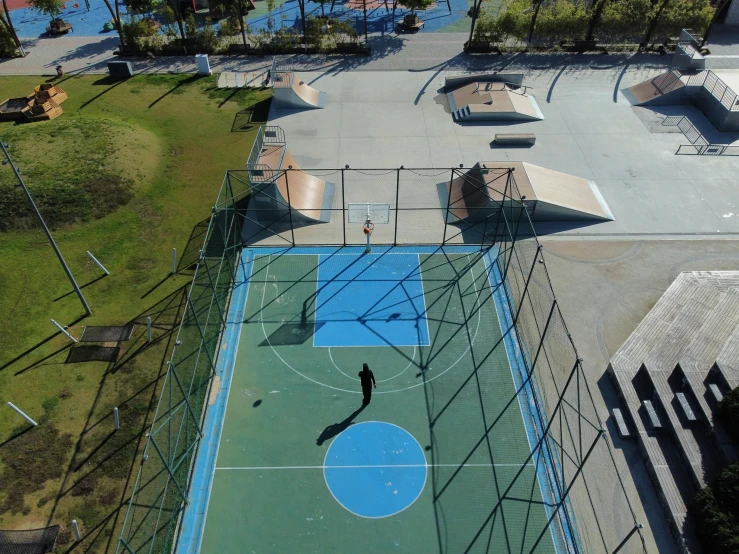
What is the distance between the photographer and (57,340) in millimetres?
20734

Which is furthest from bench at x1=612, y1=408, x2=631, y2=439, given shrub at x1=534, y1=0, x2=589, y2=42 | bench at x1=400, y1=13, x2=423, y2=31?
bench at x1=400, y1=13, x2=423, y2=31

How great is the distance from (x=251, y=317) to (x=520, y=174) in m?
14.3

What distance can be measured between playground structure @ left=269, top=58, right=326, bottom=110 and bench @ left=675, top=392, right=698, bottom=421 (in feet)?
84.3

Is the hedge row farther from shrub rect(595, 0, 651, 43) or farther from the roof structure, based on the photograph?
the roof structure

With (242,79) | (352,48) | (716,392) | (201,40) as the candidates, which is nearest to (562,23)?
(352,48)

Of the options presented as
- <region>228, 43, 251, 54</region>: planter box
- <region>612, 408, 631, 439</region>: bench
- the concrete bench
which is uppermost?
<region>228, 43, 251, 54</region>: planter box

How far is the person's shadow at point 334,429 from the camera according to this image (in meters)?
18.0

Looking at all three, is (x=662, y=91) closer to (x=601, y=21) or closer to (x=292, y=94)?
(x=601, y=21)

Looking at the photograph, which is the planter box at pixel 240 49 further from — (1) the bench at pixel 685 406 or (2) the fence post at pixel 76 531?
(1) the bench at pixel 685 406

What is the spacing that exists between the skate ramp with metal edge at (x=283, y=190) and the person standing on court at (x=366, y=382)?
353 inches

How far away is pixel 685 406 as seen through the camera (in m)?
17.5

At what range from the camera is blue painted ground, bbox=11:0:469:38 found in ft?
149

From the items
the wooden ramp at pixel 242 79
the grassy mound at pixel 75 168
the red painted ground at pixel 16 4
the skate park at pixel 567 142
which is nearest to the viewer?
the grassy mound at pixel 75 168

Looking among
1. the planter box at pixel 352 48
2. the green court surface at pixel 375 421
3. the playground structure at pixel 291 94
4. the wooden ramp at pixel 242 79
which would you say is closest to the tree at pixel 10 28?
the wooden ramp at pixel 242 79
